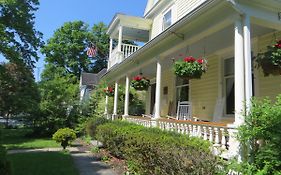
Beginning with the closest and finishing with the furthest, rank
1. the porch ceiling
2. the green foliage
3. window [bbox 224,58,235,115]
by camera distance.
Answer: the green foliage < the porch ceiling < window [bbox 224,58,235,115]

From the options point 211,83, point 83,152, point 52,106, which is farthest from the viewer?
point 52,106

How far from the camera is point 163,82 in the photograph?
1398 centimetres

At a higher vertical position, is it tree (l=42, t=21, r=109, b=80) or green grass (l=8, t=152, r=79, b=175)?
→ tree (l=42, t=21, r=109, b=80)

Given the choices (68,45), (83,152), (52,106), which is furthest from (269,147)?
(68,45)

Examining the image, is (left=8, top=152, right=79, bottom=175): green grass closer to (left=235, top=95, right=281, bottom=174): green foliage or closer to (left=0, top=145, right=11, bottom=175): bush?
(left=0, top=145, right=11, bottom=175): bush

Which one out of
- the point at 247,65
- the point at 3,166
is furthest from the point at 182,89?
the point at 3,166

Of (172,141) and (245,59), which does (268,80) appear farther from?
(172,141)

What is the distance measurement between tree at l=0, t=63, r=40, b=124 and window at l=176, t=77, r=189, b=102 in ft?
46.2

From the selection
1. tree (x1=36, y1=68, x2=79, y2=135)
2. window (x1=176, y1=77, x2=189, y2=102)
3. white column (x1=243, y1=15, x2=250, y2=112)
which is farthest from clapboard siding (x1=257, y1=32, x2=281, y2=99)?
tree (x1=36, y1=68, x2=79, y2=135)

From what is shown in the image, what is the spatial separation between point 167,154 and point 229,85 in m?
4.70

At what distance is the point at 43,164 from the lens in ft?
29.6

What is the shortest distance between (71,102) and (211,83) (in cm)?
1305

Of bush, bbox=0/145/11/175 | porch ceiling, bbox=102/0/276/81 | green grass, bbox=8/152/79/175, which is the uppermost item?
porch ceiling, bbox=102/0/276/81

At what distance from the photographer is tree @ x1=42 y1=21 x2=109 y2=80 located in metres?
42.4
